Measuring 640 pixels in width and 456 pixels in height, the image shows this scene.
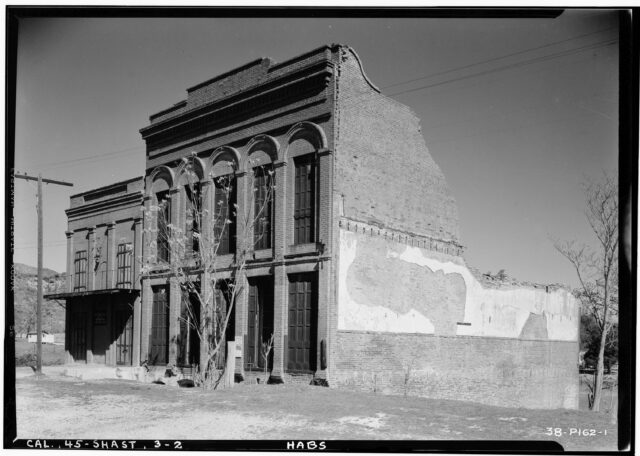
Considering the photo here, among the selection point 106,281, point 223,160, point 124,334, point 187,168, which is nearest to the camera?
point 223,160

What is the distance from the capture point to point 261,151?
19500 mm

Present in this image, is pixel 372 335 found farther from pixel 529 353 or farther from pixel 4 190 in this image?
pixel 4 190

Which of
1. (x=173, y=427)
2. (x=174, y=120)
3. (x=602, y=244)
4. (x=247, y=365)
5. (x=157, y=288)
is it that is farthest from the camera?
(x=157, y=288)

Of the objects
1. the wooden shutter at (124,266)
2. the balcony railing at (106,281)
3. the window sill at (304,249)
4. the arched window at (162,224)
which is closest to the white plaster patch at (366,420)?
the window sill at (304,249)

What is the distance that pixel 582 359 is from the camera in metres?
31.1

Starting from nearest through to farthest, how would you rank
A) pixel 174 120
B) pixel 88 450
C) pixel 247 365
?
1. pixel 88 450
2. pixel 247 365
3. pixel 174 120

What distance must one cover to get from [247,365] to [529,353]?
9705mm

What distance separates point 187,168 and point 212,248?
3210mm

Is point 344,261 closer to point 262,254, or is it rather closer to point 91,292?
point 262,254

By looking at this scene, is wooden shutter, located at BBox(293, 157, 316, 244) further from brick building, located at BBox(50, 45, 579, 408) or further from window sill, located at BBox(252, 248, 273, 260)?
window sill, located at BBox(252, 248, 273, 260)

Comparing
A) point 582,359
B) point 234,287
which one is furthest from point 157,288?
point 582,359

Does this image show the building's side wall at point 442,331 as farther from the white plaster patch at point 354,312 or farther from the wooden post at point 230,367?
the wooden post at point 230,367

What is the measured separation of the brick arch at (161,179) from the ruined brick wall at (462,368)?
372 inches

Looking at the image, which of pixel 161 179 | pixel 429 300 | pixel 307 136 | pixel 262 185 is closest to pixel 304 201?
pixel 307 136
